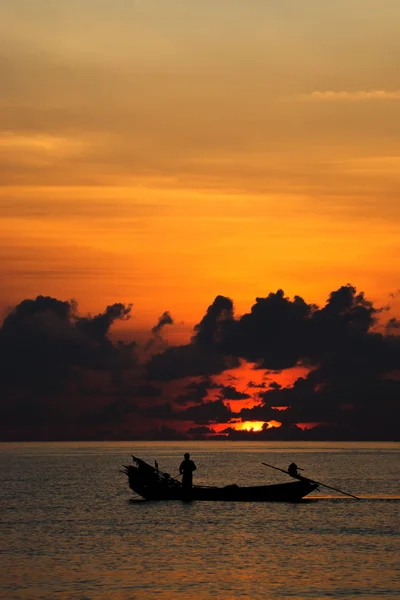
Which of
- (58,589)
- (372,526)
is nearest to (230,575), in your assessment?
(58,589)

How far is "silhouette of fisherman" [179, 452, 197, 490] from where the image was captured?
66.5 meters

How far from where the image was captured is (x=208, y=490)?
69062 mm

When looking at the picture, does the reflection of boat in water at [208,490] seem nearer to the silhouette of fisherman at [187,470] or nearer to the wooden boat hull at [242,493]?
the wooden boat hull at [242,493]

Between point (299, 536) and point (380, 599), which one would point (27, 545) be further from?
point (380, 599)

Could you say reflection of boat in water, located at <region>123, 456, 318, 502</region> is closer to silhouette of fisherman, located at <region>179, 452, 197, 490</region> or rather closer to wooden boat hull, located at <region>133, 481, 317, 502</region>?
wooden boat hull, located at <region>133, 481, 317, 502</region>

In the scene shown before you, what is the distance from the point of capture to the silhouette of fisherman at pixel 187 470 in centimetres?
6650

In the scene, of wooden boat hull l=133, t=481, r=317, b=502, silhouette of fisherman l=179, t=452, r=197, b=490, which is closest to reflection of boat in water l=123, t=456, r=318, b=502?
wooden boat hull l=133, t=481, r=317, b=502

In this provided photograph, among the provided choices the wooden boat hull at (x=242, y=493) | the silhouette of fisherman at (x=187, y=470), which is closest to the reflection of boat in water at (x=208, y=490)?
the wooden boat hull at (x=242, y=493)

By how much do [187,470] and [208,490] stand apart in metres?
2.72

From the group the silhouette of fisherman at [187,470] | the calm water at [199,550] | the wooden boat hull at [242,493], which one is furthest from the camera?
the wooden boat hull at [242,493]

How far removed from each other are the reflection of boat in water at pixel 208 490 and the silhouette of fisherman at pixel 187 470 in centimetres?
45

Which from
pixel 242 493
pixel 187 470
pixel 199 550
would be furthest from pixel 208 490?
pixel 199 550

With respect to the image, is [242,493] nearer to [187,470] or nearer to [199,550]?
[187,470]

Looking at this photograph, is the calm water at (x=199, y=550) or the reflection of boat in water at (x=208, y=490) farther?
the reflection of boat in water at (x=208, y=490)
